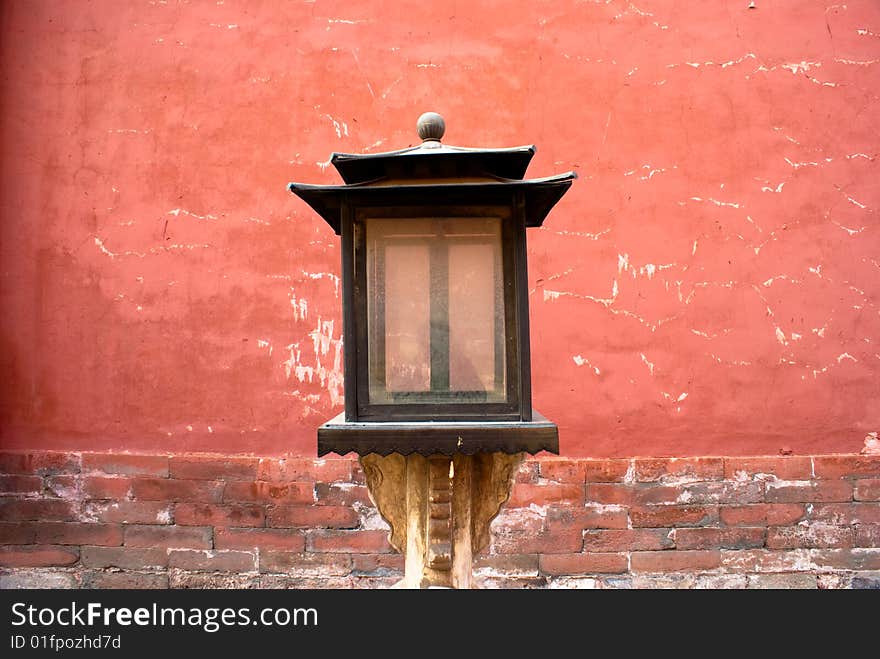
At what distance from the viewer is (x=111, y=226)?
3135mm

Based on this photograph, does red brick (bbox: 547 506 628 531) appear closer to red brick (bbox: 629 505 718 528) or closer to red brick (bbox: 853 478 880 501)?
red brick (bbox: 629 505 718 528)

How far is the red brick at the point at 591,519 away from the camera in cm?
293

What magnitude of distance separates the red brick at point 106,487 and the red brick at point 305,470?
592 millimetres

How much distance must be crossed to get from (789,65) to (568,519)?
7.37ft

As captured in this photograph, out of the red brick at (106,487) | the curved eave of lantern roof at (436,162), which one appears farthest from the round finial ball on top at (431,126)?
the red brick at (106,487)

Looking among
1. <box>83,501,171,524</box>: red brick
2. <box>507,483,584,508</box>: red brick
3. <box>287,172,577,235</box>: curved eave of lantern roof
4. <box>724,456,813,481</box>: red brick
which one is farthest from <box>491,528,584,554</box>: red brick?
<box>287,172,577,235</box>: curved eave of lantern roof

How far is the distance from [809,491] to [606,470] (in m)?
0.87

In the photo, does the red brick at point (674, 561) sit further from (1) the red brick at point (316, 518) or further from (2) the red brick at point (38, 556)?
(2) the red brick at point (38, 556)

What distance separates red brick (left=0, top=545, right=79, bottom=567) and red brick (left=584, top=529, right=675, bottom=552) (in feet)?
7.30

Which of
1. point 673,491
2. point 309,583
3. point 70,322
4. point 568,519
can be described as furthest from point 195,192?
point 673,491

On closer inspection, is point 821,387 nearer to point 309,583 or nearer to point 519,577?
point 519,577

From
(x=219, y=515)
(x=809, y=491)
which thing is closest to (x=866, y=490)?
(x=809, y=491)

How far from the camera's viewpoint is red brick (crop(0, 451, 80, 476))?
9.96 feet

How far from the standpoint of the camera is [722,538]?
292cm
